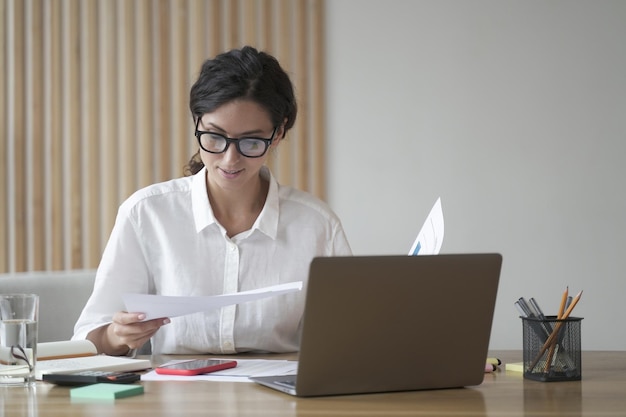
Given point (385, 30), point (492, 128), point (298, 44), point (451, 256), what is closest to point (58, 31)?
point (298, 44)

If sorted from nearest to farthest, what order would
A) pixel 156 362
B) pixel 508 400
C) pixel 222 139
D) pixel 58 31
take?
pixel 508 400 → pixel 156 362 → pixel 222 139 → pixel 58 31

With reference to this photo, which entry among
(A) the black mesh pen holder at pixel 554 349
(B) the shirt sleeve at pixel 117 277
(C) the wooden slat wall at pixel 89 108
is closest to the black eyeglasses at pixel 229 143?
(B) the shirt sleeve at pixel 117 277

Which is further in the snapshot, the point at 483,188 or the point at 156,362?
the point at 483,188

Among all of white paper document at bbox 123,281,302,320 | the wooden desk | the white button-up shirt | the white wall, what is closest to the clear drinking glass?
the wooden desk

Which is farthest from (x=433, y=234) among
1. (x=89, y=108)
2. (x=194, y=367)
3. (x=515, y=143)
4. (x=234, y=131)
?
(x=89, y=108)

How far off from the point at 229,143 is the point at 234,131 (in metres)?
0.04

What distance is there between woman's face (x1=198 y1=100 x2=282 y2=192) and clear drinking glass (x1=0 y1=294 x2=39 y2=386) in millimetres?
768

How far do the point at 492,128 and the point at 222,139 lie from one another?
7.58ft

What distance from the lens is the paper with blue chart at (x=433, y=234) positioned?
64.4 inches

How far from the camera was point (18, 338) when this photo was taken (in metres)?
1.61

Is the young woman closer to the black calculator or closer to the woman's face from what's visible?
the woman's face

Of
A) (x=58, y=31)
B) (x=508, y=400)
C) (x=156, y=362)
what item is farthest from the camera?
(x=58, y=31)

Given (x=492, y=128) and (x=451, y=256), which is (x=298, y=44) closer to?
(x=492, y=128)

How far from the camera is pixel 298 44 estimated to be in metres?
4.28
